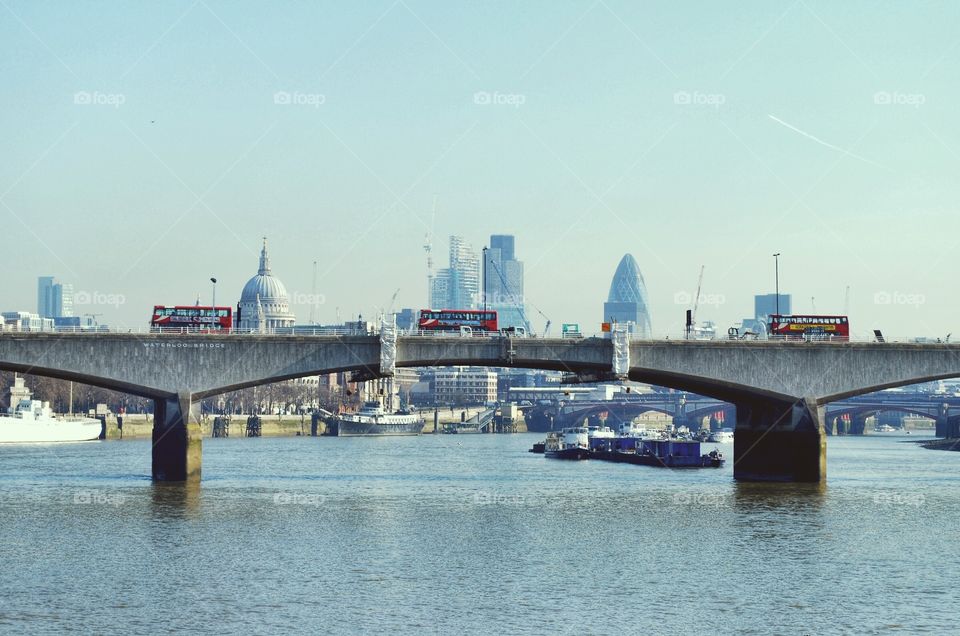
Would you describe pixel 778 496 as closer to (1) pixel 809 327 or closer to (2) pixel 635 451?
(1) pixel 809 327

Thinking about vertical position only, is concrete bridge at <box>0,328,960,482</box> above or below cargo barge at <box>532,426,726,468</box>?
above

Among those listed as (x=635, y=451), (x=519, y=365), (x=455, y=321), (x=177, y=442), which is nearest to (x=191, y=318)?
(x=177, y=442)

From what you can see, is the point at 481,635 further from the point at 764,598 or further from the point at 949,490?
the point at 949,490

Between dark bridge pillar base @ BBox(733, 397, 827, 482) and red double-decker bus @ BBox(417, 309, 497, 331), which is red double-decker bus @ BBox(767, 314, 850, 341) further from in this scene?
red double-decker bus @ BBox(417, 309, 497, 331)

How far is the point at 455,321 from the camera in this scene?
114 metres

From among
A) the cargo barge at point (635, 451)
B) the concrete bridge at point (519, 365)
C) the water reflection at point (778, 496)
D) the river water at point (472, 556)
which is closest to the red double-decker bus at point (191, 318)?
the concrete bridge at point (519, 365)

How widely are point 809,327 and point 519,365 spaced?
2602cm

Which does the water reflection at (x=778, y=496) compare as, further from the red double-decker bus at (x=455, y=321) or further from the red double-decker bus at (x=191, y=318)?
the red double-decker bus at (x=191, y=318)

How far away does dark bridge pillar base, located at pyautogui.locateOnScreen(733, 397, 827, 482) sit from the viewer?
11000 cm

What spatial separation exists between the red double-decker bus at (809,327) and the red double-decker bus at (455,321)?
23.6 metres

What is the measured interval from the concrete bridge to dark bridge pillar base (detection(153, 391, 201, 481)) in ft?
0.29

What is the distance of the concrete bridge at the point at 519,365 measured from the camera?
104750mm

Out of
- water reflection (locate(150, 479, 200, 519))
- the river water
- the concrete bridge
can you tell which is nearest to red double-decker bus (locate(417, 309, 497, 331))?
the concrete bridge

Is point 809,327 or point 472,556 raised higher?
point 809,327
